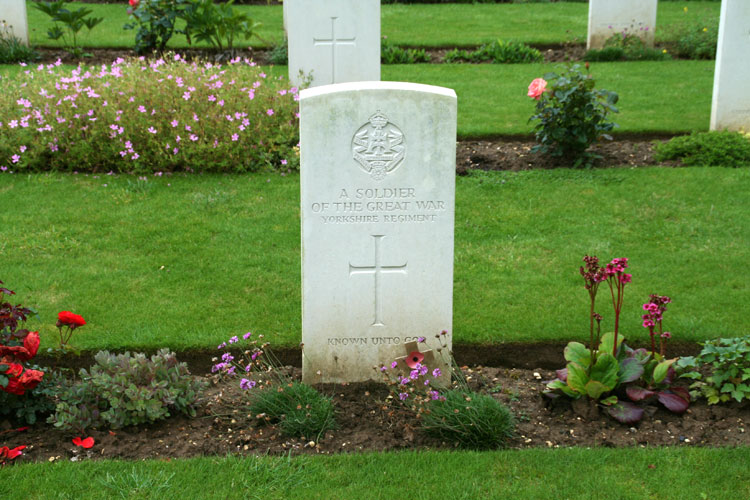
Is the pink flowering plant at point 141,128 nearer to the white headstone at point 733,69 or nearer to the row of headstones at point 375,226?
the row of headstones at point 375,226

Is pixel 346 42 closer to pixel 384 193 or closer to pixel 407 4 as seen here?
pixel 384 193

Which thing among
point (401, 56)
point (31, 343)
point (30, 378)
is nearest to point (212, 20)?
point (401, 56)

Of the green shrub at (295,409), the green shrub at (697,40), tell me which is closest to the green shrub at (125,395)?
the green shrub at (295,409)

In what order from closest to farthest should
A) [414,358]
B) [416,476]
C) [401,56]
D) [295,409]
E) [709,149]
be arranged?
[416,476], [295,409], [414,358], [709,149], [401,56]

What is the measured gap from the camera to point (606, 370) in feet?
14.3

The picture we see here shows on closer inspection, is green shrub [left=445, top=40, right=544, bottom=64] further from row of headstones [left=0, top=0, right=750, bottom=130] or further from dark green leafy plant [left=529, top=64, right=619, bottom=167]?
dark green leafy plant [left=529, top=64, right=619, bottom=167]

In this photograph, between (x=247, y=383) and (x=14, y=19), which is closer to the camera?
(x=247, y=383)

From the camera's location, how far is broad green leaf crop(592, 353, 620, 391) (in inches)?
170

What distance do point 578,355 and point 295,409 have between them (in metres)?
1.56

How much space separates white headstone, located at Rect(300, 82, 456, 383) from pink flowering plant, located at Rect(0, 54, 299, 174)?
3.95 meters

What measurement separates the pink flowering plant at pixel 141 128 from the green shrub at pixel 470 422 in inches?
181

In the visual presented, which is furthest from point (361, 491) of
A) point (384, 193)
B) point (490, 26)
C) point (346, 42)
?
point (490, 26)

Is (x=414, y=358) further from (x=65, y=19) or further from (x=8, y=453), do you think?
(x=65, y=19)

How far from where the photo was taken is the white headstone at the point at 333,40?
31.2ft
